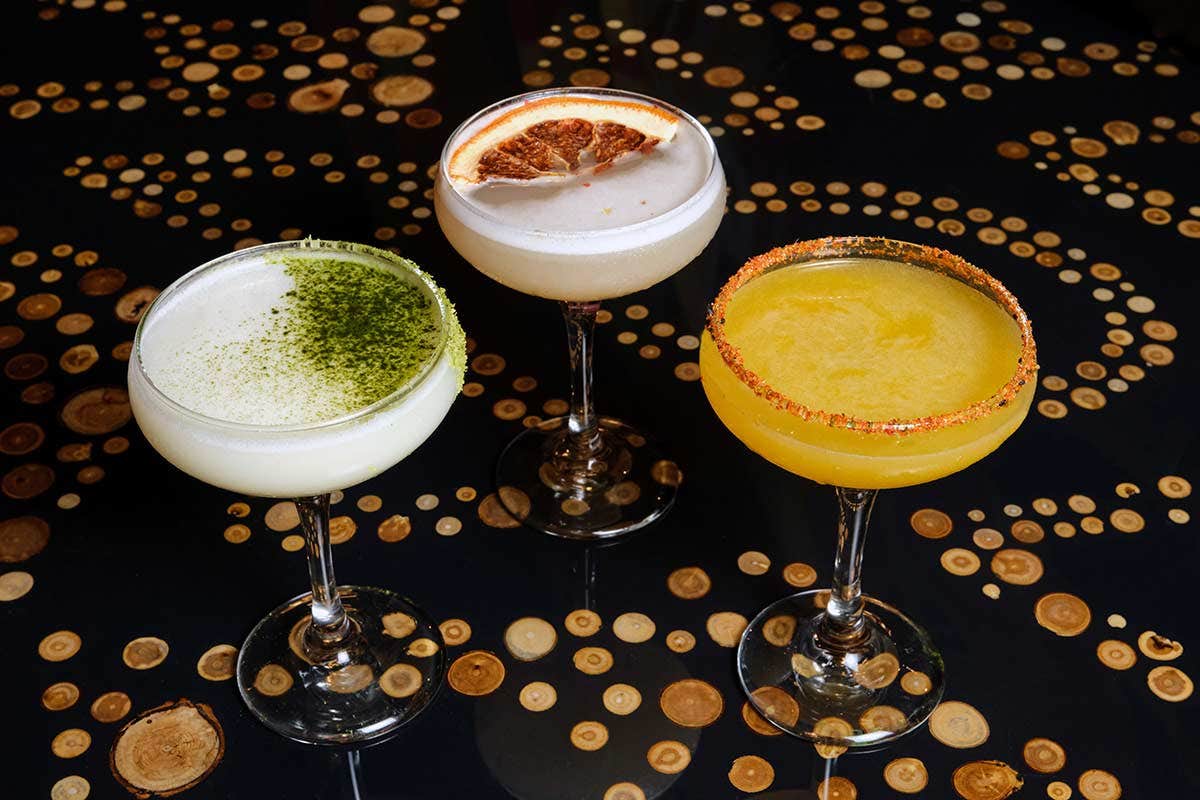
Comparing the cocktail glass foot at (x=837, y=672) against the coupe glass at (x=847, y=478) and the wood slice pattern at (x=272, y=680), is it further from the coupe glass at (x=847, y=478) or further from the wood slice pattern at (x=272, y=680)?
the wood slice pattern at (x=272, y=680)

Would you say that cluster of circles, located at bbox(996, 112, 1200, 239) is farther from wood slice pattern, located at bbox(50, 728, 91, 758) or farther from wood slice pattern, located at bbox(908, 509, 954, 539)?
wood slice pattern, located at bbox(50, 728, 91, 758)

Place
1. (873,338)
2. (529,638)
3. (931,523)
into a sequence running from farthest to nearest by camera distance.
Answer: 1. (931,523)
2. (529,638)
3. (873,338)

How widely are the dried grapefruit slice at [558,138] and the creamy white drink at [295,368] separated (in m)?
0.22

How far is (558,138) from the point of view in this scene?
1.76m

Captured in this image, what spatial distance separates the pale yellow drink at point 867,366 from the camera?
136cm

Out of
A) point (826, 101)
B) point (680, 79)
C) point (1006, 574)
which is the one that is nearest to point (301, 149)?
point (680, 79)

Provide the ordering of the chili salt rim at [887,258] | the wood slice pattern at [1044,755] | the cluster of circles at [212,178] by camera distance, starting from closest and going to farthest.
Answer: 1. the chili salt rim at [887,258]
2. the wood slice pattern at [1044,755]
3. the cluster of circles at [212,178]

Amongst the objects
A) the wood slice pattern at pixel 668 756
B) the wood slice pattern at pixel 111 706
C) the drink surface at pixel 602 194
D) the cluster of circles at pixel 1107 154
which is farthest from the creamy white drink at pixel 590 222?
the cluster of circles at pixel 1107 154

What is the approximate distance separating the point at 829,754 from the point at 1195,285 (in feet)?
3.38

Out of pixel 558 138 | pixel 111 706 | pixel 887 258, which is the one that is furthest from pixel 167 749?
pixel 887 258

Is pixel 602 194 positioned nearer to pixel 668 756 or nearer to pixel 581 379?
pixel 581 379

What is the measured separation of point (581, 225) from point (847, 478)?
439mm

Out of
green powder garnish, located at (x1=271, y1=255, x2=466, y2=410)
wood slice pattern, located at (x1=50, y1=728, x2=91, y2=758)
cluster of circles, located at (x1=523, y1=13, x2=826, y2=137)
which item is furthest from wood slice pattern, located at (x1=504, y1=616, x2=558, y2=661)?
cluster of circles, located at (x1=523, y1=13, x2=826, y2=137)

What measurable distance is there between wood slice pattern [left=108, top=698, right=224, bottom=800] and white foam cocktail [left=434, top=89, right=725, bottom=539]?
0.48 m
